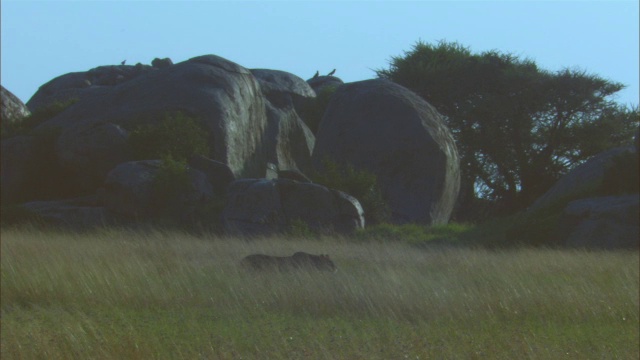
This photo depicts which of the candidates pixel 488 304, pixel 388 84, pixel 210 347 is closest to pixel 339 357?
pixel 210 347

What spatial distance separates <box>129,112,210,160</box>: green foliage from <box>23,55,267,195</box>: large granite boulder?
520 mm

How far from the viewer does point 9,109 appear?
38656 mm

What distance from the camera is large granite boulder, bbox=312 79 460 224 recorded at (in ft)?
111

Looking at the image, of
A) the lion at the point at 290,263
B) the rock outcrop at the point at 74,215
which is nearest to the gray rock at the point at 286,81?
the rock outcrop at the point at 74,215

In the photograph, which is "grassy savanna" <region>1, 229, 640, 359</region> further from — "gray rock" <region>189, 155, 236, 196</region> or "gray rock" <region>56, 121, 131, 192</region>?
"gray rock" <region>56, 121, 131, 192</region>

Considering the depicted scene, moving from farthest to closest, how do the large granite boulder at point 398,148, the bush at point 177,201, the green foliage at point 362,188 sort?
1. the large granite boulder at point 398,148
2. the green foliage at point 362,188
3. the bush at point 177,201

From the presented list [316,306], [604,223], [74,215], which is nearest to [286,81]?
[74,215]

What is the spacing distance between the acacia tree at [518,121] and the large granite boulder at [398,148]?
8.57 meters

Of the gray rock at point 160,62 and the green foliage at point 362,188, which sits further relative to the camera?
the gray rock at point 160,62

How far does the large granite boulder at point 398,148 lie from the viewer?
111ft

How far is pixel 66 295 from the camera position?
13555mm

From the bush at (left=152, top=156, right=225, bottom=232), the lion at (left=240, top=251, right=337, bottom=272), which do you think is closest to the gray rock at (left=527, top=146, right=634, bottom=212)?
the bush at (left=152, top=156, right=225, bottom=232)

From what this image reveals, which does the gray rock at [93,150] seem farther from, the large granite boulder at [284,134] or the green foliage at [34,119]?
the large granite boulder at [284,134]

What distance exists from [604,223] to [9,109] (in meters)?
24.0
